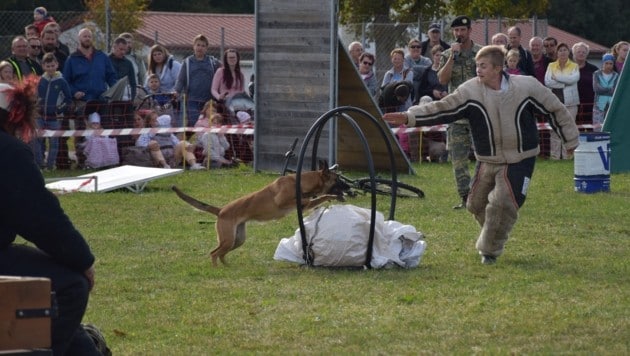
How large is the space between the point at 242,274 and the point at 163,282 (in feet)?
2.29

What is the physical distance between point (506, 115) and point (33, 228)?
525 centimetres

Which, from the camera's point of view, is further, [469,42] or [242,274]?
[469,42]

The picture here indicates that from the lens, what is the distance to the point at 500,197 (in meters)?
9.68

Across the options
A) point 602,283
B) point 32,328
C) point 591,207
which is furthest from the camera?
point 591,207

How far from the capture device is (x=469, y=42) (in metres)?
12.8

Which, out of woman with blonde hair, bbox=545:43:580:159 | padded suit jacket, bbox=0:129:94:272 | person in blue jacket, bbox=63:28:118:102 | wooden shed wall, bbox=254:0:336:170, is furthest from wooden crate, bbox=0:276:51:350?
woman with blonde hair, bbox=545:43:580:159

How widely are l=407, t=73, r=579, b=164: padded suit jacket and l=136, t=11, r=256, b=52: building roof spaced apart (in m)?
35.9

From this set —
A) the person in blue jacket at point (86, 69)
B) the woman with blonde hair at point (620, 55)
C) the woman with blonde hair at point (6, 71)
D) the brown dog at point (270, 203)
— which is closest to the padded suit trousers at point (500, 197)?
the brown dog at point (270, 203)

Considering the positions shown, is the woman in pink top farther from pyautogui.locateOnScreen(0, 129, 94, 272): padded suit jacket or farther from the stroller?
pyautogui.locateOnScreen(0, 129, 94, 272): padded suit jacket

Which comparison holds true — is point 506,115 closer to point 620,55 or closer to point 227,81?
point 227,81

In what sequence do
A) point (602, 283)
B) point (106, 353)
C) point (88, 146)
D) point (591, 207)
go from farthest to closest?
point (88, 146) → point (591, 207) → point (602, 283) → point (106, 353)

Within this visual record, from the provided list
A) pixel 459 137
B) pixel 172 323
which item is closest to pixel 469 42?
pixel 459 137

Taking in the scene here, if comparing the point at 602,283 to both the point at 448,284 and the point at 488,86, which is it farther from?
the point at 488,86

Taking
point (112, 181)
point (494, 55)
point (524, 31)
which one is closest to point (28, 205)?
point (494, 55)
